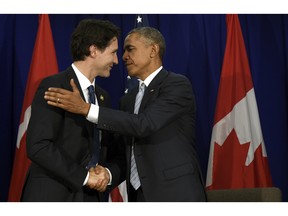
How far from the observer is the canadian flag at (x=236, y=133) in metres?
4.11

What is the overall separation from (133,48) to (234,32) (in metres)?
1.70

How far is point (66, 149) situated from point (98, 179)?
8.7 inches

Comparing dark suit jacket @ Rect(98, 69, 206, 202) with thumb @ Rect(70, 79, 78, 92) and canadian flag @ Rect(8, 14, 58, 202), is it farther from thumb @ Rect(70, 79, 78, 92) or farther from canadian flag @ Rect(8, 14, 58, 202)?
canadian flag @ Rect(8, 14, 58, 202)

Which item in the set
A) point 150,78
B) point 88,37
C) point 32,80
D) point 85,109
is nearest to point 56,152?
point 85,109

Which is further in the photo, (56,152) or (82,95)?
(82,95)

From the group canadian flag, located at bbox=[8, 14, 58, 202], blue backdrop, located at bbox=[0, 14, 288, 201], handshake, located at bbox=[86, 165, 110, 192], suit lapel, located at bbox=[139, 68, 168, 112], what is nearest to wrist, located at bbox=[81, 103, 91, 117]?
handshake, located at bbox=[86, 165, 110, 192]

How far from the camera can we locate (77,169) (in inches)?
94.0

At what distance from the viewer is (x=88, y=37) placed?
2.71 m

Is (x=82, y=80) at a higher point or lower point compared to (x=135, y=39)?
lower

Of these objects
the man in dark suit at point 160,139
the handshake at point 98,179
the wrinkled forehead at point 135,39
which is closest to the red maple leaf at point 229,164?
the man in dark suit at point 160,139

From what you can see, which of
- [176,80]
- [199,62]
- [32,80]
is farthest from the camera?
[199,62]

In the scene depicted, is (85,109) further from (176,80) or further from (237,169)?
(237,169)

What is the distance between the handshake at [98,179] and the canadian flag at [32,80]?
5.50 feet

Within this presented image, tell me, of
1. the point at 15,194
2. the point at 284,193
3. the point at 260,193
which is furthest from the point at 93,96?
the point at 284,193
